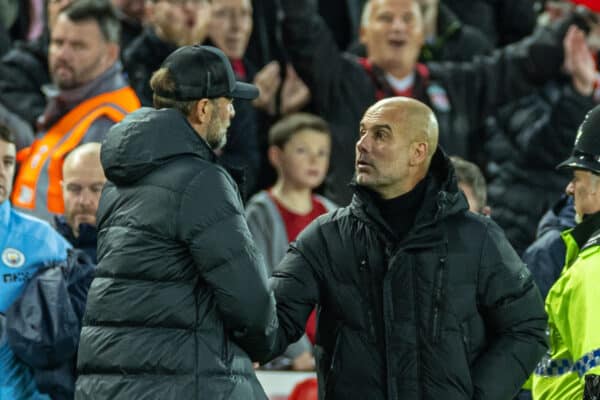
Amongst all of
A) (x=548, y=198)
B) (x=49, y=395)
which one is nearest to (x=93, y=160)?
(x=49, y=395)

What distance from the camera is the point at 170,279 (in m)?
4.87

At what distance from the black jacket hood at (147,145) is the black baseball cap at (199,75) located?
4.3 inches

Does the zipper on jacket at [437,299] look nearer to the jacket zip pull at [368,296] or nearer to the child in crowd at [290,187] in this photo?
the jacket zip pull at [368,296]

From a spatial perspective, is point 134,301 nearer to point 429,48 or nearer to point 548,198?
point 548,198

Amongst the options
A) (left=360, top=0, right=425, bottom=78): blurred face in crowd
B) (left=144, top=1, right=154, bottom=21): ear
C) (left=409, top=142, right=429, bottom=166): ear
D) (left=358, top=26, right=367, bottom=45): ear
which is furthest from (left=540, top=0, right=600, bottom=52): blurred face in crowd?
(left=409, top=142, right=429, bottom=166): ear

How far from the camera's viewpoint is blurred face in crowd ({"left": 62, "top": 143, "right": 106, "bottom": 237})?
6867mm

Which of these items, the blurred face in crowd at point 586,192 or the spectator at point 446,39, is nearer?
the blurred face in crowd at point 586,192

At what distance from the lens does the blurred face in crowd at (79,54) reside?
7926mm

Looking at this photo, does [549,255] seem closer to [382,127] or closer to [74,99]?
[382,127]

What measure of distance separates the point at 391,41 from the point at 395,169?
3.35 m

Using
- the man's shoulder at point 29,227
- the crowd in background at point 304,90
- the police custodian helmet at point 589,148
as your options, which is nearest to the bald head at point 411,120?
the police custodian helmet at point 589,148

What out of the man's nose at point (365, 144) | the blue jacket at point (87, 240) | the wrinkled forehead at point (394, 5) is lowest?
the blue jacket at point (87, 240)

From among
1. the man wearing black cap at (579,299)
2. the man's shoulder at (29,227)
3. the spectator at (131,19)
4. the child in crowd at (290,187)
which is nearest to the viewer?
Answer: the man wearing black cap at (579,299)

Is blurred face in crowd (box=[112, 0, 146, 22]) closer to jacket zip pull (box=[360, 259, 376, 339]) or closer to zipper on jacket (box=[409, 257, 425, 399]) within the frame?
jacket zip pull (box=[360, 259, 376, 339])
